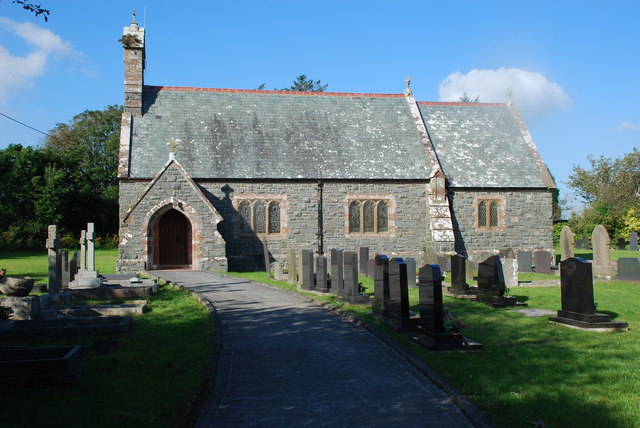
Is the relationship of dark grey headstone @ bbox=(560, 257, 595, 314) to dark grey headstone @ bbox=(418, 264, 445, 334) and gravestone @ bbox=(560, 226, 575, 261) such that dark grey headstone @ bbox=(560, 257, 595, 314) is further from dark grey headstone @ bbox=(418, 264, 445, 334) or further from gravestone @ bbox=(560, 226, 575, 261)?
gravestone @ bbox=(560, 226, 575, 261)

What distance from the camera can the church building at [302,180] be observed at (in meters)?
23.7

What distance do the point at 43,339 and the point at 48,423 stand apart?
13.6 ft

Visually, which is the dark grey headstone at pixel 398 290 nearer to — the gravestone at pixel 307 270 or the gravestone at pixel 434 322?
the gravestone at pixel 434 322

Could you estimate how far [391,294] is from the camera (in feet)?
34.2

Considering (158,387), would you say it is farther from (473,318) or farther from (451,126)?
(451,126)

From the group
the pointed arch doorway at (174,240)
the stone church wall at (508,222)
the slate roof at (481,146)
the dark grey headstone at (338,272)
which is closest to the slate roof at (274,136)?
the slate roof at (481,146)

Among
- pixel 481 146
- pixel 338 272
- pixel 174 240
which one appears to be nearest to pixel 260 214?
pixel 174 240

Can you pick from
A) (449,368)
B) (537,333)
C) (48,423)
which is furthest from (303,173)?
(48,423)

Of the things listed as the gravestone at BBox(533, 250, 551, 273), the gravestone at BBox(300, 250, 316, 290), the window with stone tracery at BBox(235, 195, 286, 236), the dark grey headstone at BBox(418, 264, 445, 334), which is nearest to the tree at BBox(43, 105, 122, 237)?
the window with stone tracery at BBox(235, 195, 286, 236)

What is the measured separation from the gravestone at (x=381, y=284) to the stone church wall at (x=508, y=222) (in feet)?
53.8

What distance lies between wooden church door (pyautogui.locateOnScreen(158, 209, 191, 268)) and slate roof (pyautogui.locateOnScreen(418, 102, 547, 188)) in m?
12.5

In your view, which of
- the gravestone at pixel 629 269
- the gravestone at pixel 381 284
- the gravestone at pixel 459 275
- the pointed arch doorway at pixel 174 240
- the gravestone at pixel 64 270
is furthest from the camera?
the pointed arch doorway at pixel 174 240

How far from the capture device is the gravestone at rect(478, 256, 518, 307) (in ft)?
42.7

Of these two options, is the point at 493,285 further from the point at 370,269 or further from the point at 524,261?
the point at 524,261
